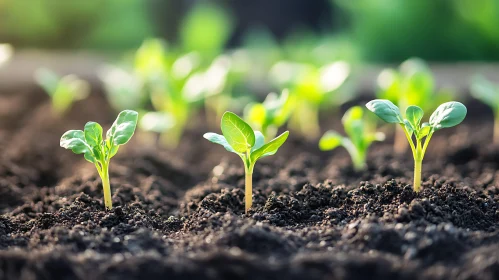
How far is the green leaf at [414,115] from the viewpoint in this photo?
1771mm

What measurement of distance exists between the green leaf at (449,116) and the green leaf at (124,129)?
906mm

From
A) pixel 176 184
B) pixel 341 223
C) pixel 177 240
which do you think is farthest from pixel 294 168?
pixel 177 240

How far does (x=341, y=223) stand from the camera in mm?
1729

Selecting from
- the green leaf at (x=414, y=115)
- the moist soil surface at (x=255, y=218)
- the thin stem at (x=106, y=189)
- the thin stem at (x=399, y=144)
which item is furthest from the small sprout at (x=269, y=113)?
the thin stem at (x=399, y=144)

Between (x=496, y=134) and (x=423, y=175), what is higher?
(x=496, y=134)

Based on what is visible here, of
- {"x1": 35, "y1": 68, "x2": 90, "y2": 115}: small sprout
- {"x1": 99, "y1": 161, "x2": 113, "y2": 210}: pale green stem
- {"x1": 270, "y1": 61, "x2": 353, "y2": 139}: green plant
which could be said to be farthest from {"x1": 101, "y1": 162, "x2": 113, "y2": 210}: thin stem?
{"x1": 35, "y1": 68, "x2": 90, "y2": 115}: small sprout

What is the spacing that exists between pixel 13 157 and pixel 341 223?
164 centimetres

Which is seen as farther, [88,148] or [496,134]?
[496,134]

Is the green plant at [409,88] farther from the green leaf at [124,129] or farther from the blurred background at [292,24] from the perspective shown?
the blurred background at [292,24]

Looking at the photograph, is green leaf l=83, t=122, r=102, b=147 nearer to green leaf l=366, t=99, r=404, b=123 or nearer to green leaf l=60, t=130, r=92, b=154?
green leaf l=60, t=130, r=92, b=154

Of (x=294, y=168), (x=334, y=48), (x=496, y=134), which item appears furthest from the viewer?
(x=334, y=48)

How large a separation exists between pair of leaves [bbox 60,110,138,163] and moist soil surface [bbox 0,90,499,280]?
19cm

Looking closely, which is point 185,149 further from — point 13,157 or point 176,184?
point 13,157

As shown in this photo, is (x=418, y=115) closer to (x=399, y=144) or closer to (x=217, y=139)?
(x=217, y=139)
